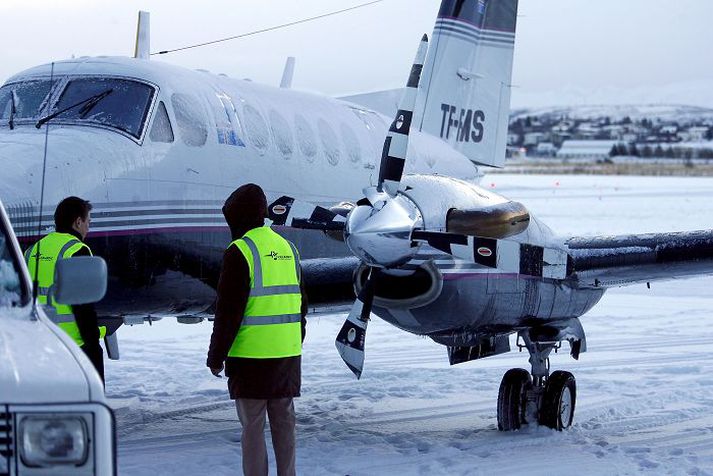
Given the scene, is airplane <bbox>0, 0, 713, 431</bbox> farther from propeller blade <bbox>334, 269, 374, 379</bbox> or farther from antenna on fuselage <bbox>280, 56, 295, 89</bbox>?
antenna on fuselage <bbox>280, 56, 295, 89</bbox>

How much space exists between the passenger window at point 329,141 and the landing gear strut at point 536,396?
2.22m

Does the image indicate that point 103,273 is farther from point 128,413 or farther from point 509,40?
point 509,40

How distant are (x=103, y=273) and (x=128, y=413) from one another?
5571mm

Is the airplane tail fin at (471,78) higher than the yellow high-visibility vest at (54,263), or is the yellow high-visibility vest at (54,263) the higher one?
the airplane tail fin at (471,78)

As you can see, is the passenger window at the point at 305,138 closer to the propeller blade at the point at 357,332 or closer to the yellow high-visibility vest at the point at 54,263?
the propeller blade at the point at 357,332

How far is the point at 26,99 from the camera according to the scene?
8.70 m

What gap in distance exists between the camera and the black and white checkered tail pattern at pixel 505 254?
322 inches

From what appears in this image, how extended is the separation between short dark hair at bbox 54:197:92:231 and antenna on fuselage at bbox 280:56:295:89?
525cm

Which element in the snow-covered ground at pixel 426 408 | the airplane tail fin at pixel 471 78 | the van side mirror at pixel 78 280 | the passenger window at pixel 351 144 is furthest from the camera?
the airplane tail fin at pixel 471 78

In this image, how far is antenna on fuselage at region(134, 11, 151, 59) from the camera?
32.6ft

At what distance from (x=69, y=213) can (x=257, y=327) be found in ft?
5.07

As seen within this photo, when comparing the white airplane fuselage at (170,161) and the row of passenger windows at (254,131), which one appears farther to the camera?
the row of passenger windows at (254,131)

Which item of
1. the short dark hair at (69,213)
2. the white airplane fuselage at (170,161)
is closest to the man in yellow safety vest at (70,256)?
the short dark hair at (69,213)

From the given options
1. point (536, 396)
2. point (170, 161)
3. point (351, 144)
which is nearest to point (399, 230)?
point (170, 161)
